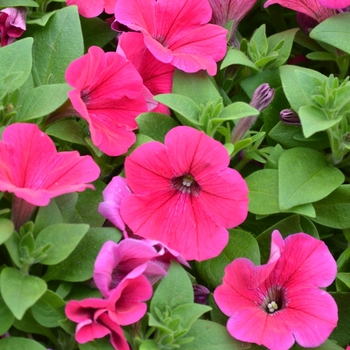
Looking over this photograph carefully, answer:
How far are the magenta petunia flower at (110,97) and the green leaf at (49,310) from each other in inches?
11.6

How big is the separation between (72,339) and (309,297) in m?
0.43

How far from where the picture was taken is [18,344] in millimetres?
969

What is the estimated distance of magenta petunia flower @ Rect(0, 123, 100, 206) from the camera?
3.30ft

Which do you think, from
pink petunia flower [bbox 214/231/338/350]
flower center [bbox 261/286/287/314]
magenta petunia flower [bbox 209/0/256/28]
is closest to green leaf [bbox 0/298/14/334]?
pink petunia flower [bbox 214/231/338/350]

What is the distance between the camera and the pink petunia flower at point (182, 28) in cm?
128

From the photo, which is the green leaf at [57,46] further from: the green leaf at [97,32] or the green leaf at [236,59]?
the green leaf at [236,59]

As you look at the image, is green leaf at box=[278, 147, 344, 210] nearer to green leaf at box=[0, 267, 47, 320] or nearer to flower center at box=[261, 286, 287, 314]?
flower center at box=[261, 286, 287, 314]

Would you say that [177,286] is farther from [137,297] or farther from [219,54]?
[219,54]

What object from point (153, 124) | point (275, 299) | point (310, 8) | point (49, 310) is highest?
point (310, 8)

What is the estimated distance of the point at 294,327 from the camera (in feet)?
3.55

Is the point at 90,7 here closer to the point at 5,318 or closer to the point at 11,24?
the point at 11,24

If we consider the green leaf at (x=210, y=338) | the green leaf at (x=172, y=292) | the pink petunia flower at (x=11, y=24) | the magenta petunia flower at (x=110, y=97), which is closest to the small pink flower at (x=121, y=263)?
the green leaf at (x=172, y=292)

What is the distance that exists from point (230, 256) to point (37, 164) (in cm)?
40

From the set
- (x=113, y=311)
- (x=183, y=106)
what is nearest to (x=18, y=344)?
(x=113, y=311)
